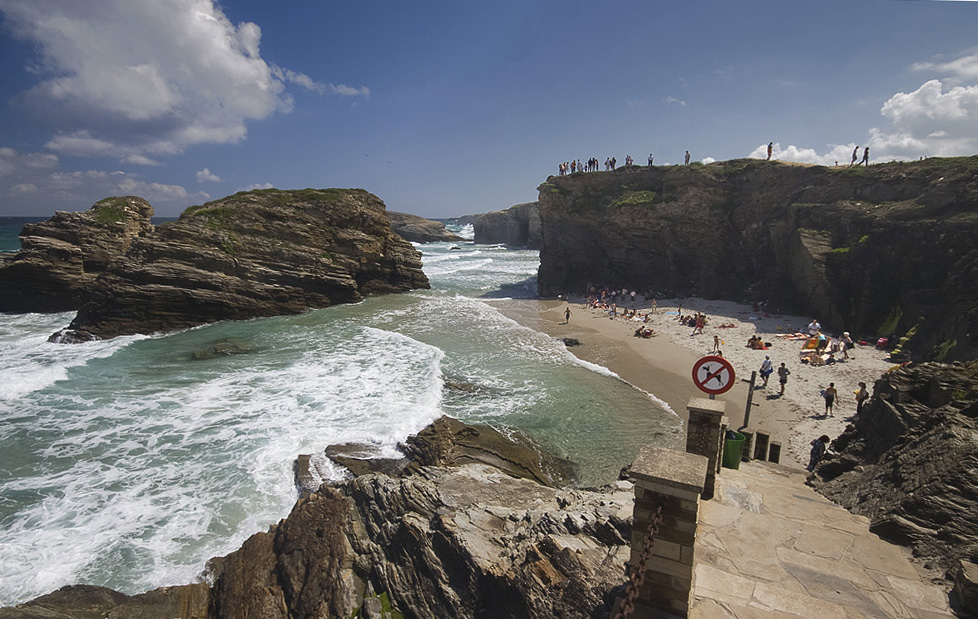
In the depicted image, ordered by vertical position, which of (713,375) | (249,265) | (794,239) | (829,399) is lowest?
(829,399)

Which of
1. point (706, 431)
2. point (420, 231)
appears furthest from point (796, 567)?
point (420, 231)

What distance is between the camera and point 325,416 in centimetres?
1446

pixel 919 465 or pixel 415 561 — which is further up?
pixel 919 465

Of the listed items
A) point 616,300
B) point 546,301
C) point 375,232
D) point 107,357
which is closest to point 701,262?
point 616,300

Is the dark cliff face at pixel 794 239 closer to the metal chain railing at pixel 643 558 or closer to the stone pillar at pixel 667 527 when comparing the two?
the stone pillar at pixel 667 527

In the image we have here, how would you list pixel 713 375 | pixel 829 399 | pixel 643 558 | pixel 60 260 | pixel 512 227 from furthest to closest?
pixel 512 227 < pixel 60 260 < pixel 829 399 < pixel 713 375 < pixel 643 558

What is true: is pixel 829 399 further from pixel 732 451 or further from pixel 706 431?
pixel 706 431

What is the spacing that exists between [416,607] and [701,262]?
3516 centimetres

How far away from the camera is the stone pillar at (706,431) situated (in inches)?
253

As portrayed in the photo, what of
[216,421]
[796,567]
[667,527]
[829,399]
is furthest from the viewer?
[829,399]

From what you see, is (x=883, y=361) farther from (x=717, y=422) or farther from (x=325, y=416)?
(x=325, y=416)

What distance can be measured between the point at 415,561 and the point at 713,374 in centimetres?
517

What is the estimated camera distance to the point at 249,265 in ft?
97.6

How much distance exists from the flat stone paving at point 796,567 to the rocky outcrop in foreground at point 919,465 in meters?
0.36
